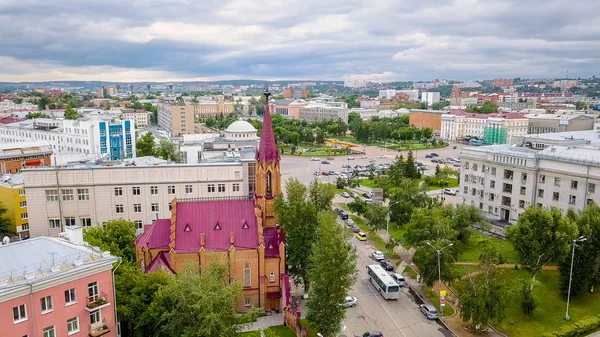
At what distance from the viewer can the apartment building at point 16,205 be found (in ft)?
209

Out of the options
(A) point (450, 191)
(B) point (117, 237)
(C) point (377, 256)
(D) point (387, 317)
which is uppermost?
(B) point (117, 237)

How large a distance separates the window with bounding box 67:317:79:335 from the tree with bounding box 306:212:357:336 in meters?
17.5

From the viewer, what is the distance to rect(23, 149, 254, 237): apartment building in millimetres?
58219

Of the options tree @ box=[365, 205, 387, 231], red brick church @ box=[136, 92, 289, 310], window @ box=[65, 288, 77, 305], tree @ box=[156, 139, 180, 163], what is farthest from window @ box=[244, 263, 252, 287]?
tree @ box=[156, 139, 180, 163]

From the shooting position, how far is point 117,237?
4612 centimetres

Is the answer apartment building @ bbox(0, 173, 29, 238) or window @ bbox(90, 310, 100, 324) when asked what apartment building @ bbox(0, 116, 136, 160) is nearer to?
apartment building @ bbox(0, 173, 29, 238)

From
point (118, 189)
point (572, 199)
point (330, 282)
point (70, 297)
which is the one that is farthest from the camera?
point (572, 199)

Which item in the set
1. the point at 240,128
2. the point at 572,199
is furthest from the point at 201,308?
the point at 240,128

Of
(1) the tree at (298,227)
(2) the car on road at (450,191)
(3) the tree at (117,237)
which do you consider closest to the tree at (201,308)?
(3) the tree at (117,237)

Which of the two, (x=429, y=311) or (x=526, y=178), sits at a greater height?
(x=526, y=178)

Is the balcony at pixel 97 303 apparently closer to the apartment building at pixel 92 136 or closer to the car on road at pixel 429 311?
the car on road at pixel 429 311

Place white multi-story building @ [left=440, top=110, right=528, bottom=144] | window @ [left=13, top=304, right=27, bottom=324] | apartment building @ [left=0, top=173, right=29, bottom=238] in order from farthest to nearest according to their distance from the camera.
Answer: white multi-story building @ [left=440, top=110, right=528, bottom=144], apartment building @ [left=0, top=173, right=29, bottom=238], window @ [left=13, top=304, right=27, bottom=324]

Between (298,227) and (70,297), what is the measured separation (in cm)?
2211

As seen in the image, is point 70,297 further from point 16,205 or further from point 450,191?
point 450,191
